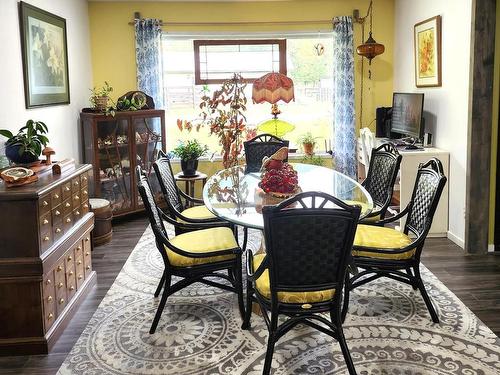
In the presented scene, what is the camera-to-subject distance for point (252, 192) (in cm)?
360

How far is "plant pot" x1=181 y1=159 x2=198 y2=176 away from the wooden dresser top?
2526mm

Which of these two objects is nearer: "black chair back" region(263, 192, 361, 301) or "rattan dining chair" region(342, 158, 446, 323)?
"black chair back" region(263, 192, 361, 301)

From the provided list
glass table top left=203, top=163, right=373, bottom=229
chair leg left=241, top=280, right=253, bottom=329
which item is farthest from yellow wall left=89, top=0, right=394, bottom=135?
chair leg left=241, top=280, right=253, bottom=329

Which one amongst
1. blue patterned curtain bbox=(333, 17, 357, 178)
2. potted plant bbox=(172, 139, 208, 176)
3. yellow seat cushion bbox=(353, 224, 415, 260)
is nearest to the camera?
yellow seat cushion bbox=(353, 224, 415, 260)

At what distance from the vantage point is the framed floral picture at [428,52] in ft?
16.4

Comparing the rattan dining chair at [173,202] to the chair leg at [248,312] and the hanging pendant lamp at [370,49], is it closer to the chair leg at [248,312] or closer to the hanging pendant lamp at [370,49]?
the chair leg at [248,312]

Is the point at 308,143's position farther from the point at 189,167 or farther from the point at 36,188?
the point at 36,188

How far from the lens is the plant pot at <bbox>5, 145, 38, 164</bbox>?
3.31 metres

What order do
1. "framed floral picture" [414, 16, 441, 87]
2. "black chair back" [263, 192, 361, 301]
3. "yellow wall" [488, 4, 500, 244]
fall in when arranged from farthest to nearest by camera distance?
"framed floral picture" [414, 16, 441, 87], "yellow wall" [488, 4, 500, 244], "black chair back" [263, 192, 361, 301]

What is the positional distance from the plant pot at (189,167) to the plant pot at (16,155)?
261cm

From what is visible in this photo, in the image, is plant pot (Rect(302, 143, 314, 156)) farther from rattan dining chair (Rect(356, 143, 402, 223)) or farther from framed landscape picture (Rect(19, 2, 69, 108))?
framed landscape picture (Rect(19, 2, 69, 108))

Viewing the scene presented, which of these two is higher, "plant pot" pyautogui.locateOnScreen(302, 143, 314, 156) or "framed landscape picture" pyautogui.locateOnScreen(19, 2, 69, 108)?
"framed landscape picture" pyautogui.locateOnScreen(19, 2, 69, 108)

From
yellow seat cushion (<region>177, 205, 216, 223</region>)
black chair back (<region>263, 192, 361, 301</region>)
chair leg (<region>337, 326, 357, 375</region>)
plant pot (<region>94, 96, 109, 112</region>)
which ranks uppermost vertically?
plant pot (<region>94, 96, 109, 112</region>)

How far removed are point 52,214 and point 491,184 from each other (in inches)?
140
